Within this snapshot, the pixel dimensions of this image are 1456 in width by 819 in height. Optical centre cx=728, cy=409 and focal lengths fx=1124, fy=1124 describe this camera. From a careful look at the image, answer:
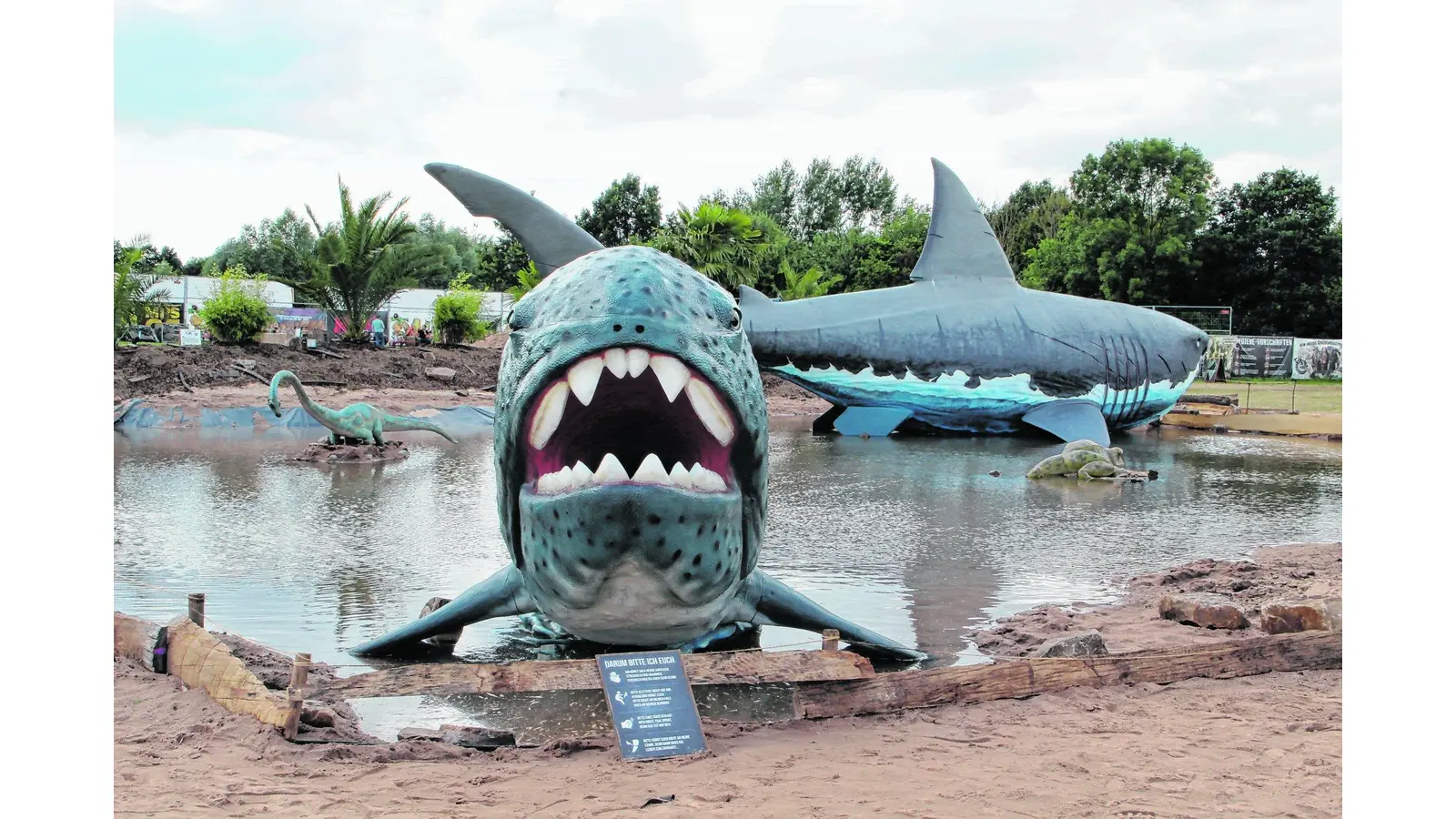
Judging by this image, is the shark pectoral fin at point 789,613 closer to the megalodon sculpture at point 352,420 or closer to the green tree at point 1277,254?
the megalodon sculpture at point 352,420

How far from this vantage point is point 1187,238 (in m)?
18.8

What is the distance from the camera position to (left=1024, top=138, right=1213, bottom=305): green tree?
19891 millimetres

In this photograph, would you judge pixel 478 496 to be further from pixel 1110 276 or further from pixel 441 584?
pixel 1110 276

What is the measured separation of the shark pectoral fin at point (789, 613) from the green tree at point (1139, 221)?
15.2 m

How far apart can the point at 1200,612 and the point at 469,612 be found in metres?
3.63

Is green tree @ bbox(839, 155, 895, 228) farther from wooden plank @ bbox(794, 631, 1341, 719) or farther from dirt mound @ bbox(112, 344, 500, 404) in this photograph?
wooden plank @ bbox(794, 631, 1341, 719)

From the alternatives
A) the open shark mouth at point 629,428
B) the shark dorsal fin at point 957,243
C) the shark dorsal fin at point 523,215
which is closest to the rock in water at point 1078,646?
the open shark mouth at point 629,428

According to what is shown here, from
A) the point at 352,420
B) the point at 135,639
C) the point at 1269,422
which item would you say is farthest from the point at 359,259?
the point at 135,639

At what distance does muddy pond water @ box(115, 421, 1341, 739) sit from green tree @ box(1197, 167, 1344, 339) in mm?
2148

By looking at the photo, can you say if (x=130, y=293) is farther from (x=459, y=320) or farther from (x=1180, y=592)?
(x=1180, y=592)

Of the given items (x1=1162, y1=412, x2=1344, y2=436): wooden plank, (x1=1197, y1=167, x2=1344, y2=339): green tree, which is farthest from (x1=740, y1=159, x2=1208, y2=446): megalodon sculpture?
(x1=1162, y1=412, x2=1344, y2=436): wooden plank

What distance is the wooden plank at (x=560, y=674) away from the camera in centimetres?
372

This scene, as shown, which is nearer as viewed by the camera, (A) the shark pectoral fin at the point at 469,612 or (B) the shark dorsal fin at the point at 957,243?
(A) the shark pectoral fin at the point at 469,612

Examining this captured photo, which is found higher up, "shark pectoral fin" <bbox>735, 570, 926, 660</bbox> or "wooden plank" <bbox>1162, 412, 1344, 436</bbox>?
"wooden plank" <bbox>1162, 412, 1344, 436</bbox>
